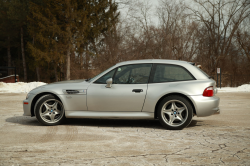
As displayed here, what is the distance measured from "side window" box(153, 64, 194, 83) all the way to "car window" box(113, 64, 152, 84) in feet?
0.76

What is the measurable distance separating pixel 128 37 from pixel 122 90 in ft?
90.5

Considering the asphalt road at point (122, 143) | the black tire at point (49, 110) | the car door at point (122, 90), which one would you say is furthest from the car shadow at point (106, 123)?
the car door at point (122, 90)

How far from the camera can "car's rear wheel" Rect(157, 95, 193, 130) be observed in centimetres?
659

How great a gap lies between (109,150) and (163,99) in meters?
2.23

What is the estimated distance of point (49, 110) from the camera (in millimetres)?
7137

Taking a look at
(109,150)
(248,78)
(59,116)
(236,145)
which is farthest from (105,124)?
(248,78)

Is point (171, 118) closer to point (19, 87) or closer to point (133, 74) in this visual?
point (133, 74)

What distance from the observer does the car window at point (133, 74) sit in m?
6.90

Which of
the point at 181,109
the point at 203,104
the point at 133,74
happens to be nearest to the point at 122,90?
the point at 133,74

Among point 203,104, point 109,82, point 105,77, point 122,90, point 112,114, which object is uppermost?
point 105,77

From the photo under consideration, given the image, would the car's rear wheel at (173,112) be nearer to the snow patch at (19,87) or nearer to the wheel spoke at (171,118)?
the wheel spoke at (171,118)

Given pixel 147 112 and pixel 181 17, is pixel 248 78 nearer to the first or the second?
pixel 181 17

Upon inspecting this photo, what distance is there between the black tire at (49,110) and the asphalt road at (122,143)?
0.68 feet

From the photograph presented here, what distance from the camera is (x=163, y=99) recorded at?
667 cm
